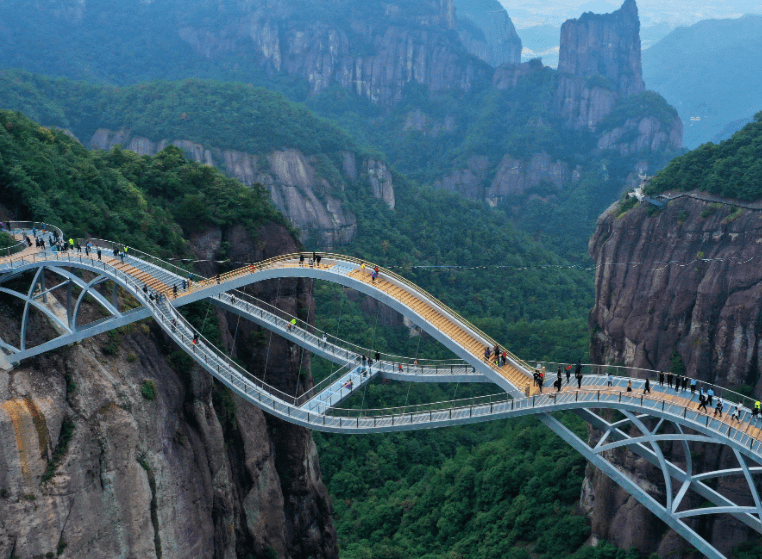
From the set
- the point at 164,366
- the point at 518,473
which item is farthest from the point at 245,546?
the point at 518,473

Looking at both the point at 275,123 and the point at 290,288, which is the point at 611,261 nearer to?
the point at 290,288

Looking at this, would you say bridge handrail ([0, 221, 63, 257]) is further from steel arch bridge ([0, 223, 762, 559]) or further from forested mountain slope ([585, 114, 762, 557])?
forested mountain slope ([585, 114, 762, 557])

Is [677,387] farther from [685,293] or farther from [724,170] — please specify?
[724,170]

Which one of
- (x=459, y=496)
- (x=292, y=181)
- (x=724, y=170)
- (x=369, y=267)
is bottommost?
(x=459, y=496)

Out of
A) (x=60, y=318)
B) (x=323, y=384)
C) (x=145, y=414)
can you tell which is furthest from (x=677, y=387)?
(x=60, y=318)

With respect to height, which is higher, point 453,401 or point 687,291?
point 687,291
